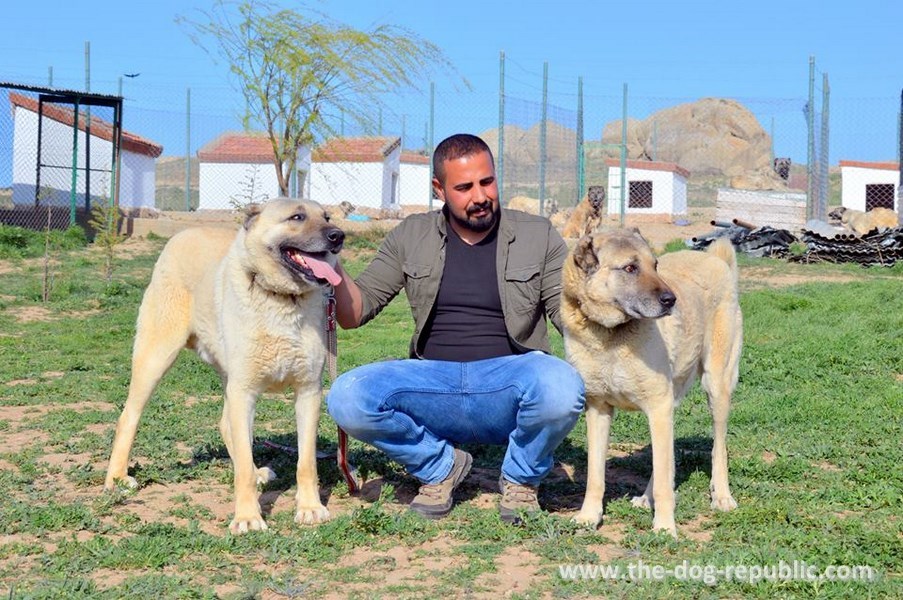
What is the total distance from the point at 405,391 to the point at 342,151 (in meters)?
23.6

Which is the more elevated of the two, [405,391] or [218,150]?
[218,150]

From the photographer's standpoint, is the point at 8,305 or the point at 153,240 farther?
the point at 153,240

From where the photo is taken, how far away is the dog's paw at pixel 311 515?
12.9ft

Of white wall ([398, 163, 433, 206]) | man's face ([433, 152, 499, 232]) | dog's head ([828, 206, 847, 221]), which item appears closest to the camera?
man's face ([433, 152, 499, 232])

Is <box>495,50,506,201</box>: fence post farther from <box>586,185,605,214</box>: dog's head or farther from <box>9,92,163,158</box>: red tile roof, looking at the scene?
<box>9,92,163,158</box>: red tile roof

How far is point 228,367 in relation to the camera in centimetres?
404

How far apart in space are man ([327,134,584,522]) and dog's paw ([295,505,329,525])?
0.37 m

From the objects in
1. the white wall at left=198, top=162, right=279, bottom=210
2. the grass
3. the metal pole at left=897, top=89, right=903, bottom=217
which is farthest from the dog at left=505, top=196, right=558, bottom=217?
the grass

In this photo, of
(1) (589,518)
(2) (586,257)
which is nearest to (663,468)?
(1) (589,518)

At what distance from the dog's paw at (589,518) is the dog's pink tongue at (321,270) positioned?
143 centimetres

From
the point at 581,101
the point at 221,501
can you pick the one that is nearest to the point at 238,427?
the point at 221,501

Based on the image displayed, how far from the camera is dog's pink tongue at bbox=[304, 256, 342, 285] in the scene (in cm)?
393

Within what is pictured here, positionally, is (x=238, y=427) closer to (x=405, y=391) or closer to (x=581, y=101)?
(x=405, y=391)

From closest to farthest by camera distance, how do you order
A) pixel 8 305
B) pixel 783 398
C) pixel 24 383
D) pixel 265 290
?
pixel 265 290, pixel 783 398, pixel 24 383, pixel 8 305
